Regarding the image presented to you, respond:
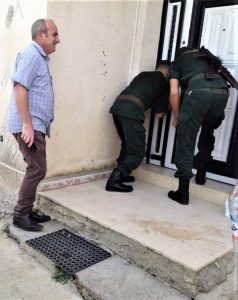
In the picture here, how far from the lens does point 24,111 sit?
262 cm

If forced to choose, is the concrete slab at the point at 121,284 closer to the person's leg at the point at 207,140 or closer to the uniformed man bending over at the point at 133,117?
the uniformed man bending over at the point at 133,117

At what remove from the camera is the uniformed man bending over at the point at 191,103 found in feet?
10.4

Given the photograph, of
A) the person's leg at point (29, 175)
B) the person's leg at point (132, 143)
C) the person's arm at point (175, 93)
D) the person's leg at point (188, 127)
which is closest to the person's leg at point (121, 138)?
the person's leg at point (132, 143)

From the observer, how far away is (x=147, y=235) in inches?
103

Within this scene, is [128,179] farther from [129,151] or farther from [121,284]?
[121,284]

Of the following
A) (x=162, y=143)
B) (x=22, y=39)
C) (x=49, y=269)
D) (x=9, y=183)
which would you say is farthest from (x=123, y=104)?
(x=49, y=269)

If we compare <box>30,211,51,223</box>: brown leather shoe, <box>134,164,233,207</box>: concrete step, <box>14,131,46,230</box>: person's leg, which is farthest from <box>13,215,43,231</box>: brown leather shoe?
<box>134,164,233,207</box>: concrete step

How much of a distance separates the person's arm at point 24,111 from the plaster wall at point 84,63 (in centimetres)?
72

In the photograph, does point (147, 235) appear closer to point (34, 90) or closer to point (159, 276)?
point (159, 276)

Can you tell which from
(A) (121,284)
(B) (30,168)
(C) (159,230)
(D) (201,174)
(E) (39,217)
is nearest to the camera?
(A) (121,284)

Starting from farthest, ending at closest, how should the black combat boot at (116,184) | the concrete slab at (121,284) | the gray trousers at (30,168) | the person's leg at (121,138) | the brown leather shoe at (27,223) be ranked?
the person's leg at (121,138) < the black combat boot at (116,184) < the brown leather shoe at (27,223) < the gray trousers at (30,168) < the concrete slab at (121,284)

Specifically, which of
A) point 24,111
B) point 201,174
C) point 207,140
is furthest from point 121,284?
point 207,140

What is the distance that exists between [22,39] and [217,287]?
9.26 feet

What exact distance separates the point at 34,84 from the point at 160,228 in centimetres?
155
